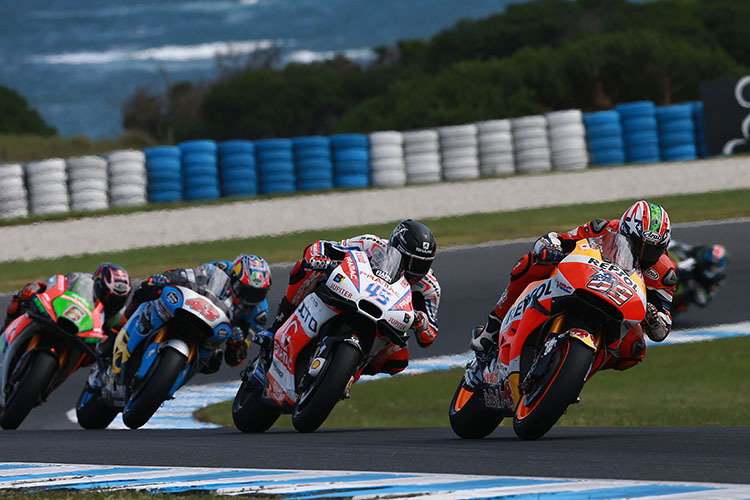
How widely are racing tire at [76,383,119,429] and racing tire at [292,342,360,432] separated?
2922 millimetres

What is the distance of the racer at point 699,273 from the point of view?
1387cm

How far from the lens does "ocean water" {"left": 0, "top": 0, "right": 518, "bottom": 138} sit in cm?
9906

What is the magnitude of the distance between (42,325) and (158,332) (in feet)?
4.25

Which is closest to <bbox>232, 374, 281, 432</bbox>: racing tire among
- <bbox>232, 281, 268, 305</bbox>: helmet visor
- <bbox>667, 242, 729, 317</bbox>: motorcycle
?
<bbox>232, 281, 268, 305</bbox>: helmet visor

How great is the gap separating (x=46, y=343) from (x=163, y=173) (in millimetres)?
13690

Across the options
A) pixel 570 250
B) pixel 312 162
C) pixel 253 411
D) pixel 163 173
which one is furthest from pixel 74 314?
pixel 312 162

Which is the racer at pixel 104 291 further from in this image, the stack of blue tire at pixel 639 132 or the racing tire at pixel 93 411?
the stack of blue tire at pixel 639 132

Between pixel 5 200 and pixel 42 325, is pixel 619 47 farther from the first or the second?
pixel 42 325

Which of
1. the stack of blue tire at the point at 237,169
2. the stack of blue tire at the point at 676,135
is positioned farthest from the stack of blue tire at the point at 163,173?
the stack of blue tire at the point at 676,135

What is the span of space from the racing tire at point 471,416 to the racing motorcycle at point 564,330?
192 millimetres

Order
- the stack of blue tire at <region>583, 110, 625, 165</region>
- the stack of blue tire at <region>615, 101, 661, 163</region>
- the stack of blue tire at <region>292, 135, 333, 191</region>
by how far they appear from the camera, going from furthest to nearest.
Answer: the stack of blue tire at <region>583, 110, 625, 165</region> → the stack of blue tire at <region>615, 101, 661, 163</region> → the stack of blue tire at <region>292, 135, 333, 191</region>

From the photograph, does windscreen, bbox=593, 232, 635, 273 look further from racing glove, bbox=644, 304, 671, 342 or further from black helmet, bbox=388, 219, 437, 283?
black helmet, bbox=388, 219, 437, 283

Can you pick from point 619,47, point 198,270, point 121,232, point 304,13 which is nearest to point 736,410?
point 198,270

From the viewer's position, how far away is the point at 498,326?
7113 mm
